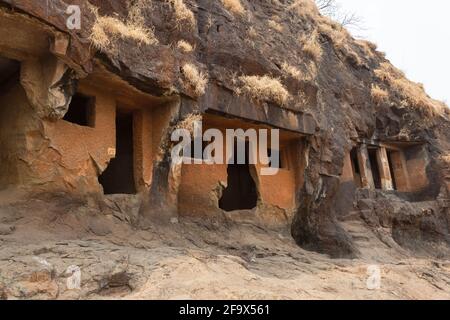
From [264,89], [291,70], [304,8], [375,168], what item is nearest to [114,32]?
[264,89]

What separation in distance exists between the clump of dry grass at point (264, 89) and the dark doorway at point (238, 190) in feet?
9.62

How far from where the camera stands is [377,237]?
1171 centimetres

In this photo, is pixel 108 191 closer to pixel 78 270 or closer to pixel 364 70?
pixel 78 270

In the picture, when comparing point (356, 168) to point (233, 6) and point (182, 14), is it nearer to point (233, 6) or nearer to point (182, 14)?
point (233, 6)

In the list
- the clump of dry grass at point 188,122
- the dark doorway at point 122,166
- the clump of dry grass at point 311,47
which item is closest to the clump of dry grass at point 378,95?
the clump of dry grass at point 311,47

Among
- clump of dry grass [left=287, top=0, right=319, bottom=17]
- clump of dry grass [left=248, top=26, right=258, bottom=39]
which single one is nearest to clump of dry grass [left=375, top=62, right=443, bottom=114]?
clump of dry grass [left=287, top=0, right=319, bottom=17]

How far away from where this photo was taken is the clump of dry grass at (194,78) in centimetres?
801

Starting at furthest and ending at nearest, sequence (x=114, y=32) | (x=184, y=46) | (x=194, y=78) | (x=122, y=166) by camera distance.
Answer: (x=122, y=166)
(x=184, y=46)
(x=194, y=78)
(x=114, y=32)

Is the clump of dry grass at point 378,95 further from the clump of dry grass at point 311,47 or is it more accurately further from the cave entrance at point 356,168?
the clump of dry grass at point 311,47

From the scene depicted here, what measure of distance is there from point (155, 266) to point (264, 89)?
5029 millimetres

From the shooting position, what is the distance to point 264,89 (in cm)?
941

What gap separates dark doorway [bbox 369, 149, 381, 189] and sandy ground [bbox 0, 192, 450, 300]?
6007mm

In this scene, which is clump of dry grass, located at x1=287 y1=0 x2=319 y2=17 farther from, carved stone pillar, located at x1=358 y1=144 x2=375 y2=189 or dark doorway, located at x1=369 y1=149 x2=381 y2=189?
dark doorway, located at x1=369 y1=149 x2=381 y2=189

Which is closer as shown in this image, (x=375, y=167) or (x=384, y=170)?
(x=384, y=170)
